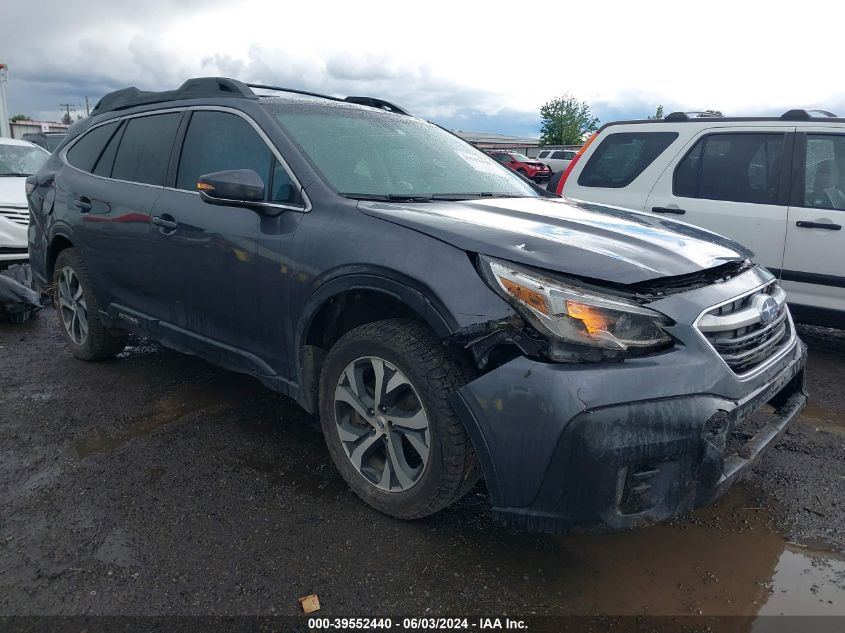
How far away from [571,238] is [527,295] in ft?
1.41

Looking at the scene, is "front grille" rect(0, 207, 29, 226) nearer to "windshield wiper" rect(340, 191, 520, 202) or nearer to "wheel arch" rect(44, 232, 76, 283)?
"wheel arch" rect(44, 232, 76, 283)

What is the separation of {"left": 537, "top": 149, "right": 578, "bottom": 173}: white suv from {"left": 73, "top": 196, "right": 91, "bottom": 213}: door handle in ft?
77.6

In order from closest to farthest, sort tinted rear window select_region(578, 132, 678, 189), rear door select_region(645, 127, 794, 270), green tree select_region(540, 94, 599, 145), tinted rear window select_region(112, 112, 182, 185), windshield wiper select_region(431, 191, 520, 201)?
windshield wiper select_region(431, 191, 520, 201), tinted rear window select_region(112, 112, 182, 185), rear door select_region(645, 127, 794, 270), tinted rear window select_region(578, 132, 678, 189), green tree select_region(540, 94, 599, 145)

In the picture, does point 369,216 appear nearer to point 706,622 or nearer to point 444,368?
point 444,368

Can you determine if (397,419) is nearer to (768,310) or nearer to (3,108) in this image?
(768,310)

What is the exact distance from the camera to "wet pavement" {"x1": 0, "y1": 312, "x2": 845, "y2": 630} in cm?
220

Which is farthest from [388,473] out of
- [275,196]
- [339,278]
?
[275,196]

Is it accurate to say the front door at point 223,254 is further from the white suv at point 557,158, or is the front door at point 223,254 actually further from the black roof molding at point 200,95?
the white suv at point 557,158

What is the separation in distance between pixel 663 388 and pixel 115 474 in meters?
2.52

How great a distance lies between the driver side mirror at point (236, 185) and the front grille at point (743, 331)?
6.29 feet

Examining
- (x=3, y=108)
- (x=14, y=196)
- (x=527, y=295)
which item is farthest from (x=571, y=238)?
(x=3, y=108)

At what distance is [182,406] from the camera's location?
3869 millimetres

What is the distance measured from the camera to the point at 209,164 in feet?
11.2

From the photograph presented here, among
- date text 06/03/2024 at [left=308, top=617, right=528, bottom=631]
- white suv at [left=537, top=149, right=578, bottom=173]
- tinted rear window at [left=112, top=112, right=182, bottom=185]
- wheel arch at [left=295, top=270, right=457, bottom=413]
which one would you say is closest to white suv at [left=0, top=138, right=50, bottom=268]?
tinted rear window at [left=112, top=112, right=182, bottom=185]
